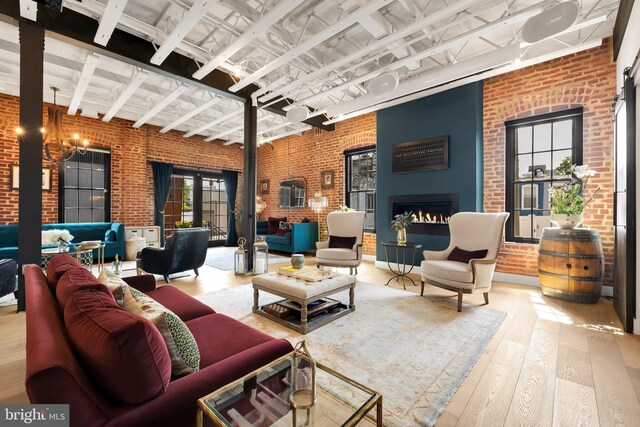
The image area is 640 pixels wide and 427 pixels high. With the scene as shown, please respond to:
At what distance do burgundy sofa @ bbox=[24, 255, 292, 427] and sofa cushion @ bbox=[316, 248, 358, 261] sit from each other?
2900mm

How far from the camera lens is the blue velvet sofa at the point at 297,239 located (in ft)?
22.3

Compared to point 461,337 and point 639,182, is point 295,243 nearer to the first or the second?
point 461,337

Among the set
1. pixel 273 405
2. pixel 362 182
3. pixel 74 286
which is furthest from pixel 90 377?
pixel 362 182

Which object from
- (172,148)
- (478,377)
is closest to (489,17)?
(478,377)

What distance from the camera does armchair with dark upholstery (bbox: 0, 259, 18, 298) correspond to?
286cm

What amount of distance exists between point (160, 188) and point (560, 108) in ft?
27.8

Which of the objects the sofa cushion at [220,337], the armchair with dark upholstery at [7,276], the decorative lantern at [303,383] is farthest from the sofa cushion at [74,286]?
the armchair with dark upholstery at [7,276]

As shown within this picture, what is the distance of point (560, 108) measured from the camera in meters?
3.95

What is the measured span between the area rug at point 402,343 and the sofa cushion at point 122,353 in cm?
124

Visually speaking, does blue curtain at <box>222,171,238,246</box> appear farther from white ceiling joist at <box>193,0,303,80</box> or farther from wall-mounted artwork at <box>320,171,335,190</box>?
white ceiling joist at <box>193,0,303,80</box>

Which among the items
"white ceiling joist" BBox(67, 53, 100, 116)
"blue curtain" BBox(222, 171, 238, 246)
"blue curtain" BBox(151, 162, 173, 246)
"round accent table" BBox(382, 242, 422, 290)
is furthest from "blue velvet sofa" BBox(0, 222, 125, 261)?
"round accent table" BBox(382, 242, 422, 290)

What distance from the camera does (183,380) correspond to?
99cm

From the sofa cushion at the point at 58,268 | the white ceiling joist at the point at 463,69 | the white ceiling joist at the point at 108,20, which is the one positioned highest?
the white ceiling joist at the point at 108,20

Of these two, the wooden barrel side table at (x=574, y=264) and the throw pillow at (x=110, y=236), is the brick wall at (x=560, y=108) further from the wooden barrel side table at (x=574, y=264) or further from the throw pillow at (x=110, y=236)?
the throw pillow at (x=110, y=236)
